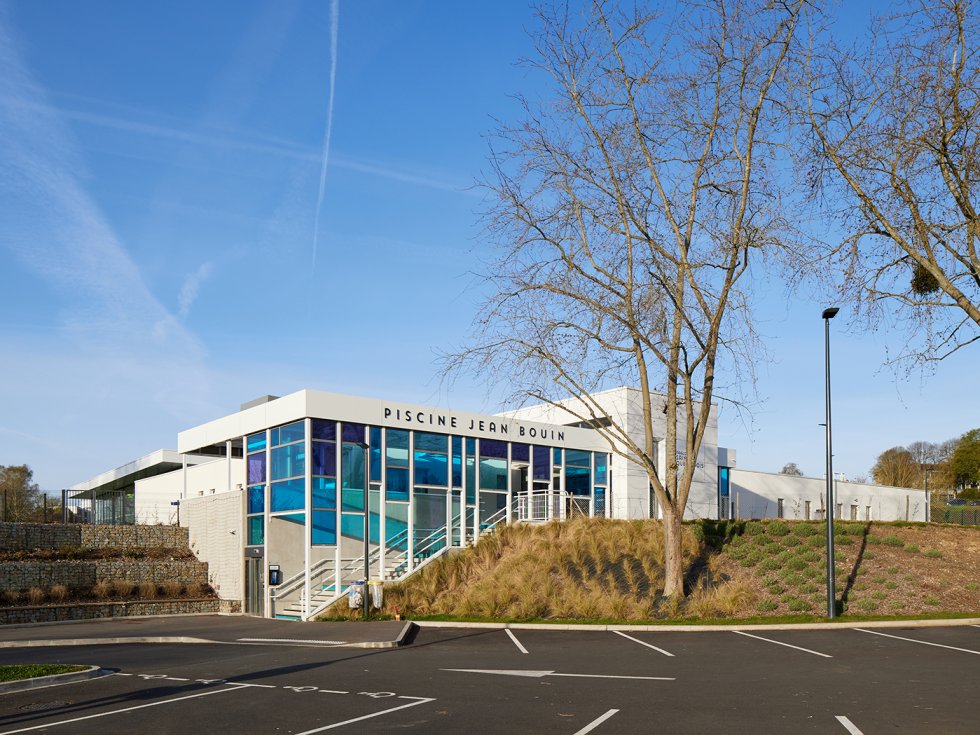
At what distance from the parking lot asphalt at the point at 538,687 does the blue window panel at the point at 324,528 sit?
9080mm

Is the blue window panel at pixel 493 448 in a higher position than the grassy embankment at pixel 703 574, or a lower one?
higher

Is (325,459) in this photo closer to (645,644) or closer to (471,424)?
(471,424)

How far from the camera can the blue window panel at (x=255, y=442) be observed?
101 ft

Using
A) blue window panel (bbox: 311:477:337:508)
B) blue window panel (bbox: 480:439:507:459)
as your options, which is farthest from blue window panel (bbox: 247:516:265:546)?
blue window panel (bbox: 480:439:507:459)

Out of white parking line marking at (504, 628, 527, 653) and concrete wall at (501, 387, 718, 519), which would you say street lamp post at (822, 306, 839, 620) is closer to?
white parking line marking at (504, 628, 527, 653)

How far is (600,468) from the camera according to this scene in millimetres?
37000

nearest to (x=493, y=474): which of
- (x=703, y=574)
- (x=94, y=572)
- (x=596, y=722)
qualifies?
(x=703, y=574)

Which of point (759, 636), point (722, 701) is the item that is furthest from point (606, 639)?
point (722, 701)

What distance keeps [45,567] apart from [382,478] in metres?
12.5

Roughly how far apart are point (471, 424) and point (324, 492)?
6.38 metres

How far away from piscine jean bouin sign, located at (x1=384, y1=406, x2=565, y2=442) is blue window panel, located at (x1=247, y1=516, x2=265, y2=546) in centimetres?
559

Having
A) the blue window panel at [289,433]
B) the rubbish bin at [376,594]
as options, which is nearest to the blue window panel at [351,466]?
the blue window panel at [289,433]

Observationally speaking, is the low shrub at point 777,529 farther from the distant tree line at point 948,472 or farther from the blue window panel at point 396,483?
the distant tree line at point 948,472

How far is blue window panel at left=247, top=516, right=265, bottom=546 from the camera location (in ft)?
99.7
